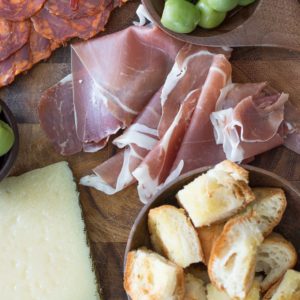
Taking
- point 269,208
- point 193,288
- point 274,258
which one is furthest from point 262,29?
point 193,288

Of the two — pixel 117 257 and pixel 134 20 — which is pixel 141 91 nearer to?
pixel 134 20

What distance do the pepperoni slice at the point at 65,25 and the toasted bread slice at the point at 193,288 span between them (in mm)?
746

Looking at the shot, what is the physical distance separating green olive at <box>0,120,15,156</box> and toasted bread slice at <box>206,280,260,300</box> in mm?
626

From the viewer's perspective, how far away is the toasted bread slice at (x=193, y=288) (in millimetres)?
1501

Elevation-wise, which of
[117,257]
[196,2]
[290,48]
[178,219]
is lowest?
[117,257]

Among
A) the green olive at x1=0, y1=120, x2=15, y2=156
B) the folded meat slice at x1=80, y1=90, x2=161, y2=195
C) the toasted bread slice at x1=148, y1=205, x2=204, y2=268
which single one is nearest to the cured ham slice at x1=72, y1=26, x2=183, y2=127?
the folded meat slice at x1=80, y1=90, x2=161, y2=195

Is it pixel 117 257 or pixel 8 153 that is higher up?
pixel 8 153

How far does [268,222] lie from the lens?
5.03ft

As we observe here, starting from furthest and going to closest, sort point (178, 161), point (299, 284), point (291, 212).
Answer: point (178, 161) < point (291, 212) < point (299, 284)

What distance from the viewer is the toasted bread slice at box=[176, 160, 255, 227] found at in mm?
1453

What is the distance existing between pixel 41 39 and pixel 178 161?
528 millimetres

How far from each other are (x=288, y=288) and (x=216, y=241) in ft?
0.67

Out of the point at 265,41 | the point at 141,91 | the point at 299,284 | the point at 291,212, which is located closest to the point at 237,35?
the point at 265,41

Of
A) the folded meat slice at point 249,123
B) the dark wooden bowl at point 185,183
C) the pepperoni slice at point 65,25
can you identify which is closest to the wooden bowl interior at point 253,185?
the dark wooden bowl at point 185,183
